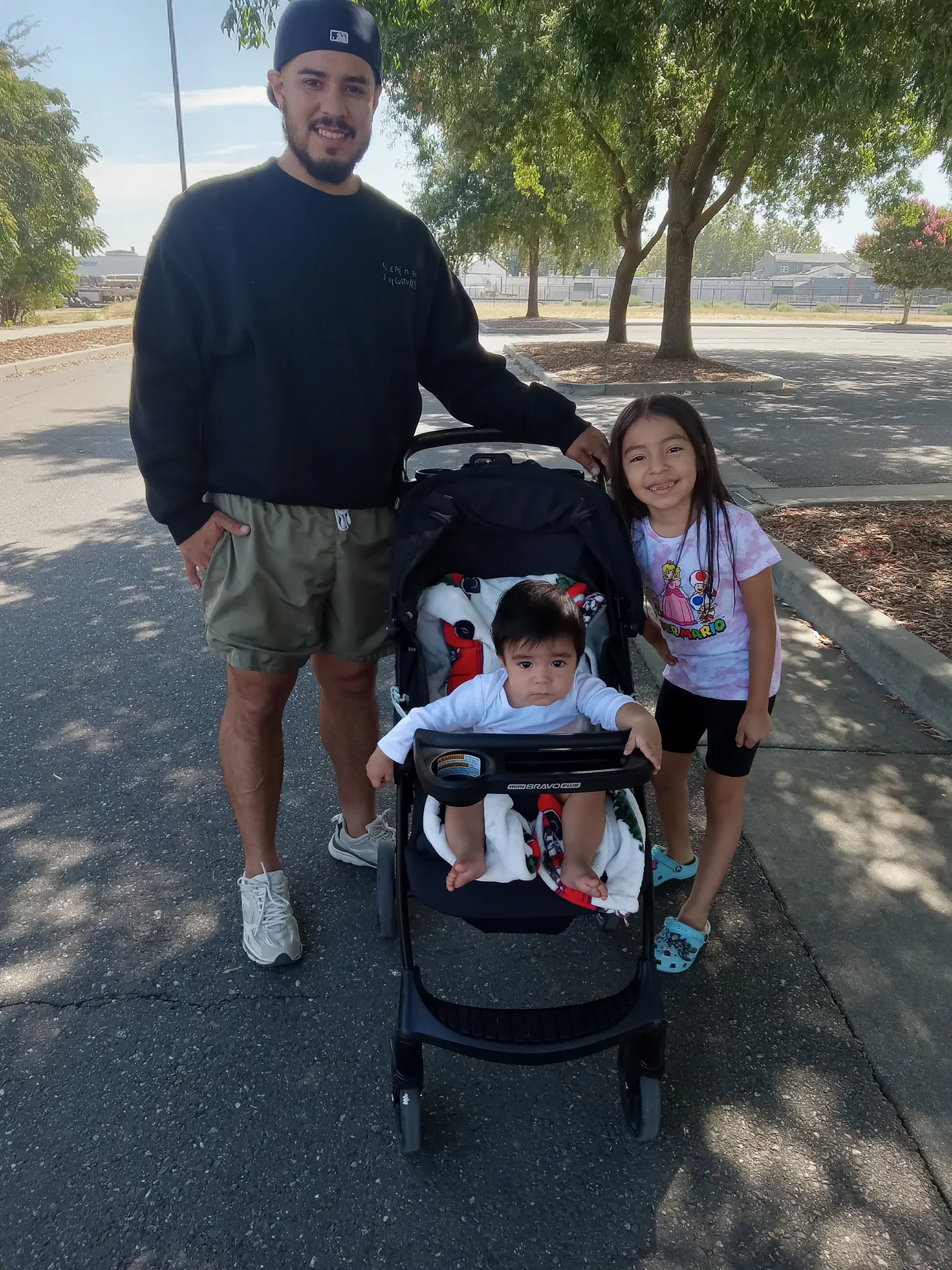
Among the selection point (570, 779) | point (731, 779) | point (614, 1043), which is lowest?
point (614, 1043)

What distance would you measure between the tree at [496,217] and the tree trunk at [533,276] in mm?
63

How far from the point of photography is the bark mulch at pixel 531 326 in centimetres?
2991

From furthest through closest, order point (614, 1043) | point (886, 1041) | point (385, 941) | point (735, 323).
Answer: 1. point (735, 323)
2. point (385, 941)
3. point (886, 1041)
4. point (614, 1043)

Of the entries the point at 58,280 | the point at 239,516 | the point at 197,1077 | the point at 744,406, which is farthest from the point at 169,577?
the point at 58,280

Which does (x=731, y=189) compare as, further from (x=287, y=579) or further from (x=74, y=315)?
(x=74, y=315)

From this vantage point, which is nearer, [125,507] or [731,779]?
[731,779]

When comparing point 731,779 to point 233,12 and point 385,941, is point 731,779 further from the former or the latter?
point 233,12

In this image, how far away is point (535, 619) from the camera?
6.93ft

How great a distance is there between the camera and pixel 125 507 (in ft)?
24.7

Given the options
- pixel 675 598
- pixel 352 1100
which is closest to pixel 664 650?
pixel 675 598

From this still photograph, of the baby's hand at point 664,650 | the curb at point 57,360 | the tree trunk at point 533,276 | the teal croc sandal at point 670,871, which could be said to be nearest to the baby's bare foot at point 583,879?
the baby's hand at point 664,650

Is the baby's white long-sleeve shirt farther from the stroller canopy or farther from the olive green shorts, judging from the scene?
the olive green shorts

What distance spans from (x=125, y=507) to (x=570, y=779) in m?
6.66

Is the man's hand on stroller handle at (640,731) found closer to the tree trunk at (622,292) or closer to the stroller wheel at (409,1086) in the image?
the stroller wheel at (409,1086)
